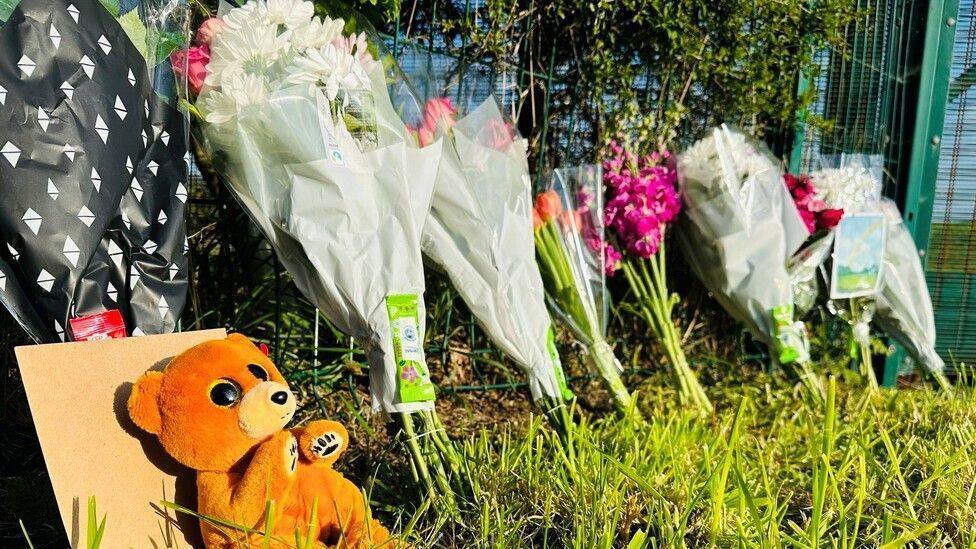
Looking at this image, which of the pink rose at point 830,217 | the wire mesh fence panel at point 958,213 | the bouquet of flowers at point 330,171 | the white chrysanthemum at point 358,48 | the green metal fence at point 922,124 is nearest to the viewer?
the bouquet of flowers at point 330,171

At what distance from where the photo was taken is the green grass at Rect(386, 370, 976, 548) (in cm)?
145

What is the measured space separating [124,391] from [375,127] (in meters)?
0.75

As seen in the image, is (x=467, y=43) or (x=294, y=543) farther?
(x=467, y=43)

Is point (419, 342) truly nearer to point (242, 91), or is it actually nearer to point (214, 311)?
point (242, 91)

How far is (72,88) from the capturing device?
4.27 feet

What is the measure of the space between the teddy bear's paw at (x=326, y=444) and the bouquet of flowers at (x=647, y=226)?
1450mm

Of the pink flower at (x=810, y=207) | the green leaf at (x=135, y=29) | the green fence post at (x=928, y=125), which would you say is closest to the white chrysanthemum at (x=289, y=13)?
the green leaf at (x=135, y=29)

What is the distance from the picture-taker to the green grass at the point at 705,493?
145 centimetres

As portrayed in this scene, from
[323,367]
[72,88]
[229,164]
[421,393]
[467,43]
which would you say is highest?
[467,43]

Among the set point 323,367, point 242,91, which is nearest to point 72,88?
point 242,91

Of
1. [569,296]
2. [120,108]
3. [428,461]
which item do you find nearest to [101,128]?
[120,108]

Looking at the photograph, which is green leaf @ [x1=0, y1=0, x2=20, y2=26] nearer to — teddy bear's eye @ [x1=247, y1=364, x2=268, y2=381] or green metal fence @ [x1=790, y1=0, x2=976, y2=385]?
teddy bear's eye @ [x1=247, y1=364, x2=268, y2=381]

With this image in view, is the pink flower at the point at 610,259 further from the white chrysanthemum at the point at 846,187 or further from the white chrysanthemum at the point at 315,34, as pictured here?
the white chrysanthemum at the point at 315,34

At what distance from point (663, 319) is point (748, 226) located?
0.46m
